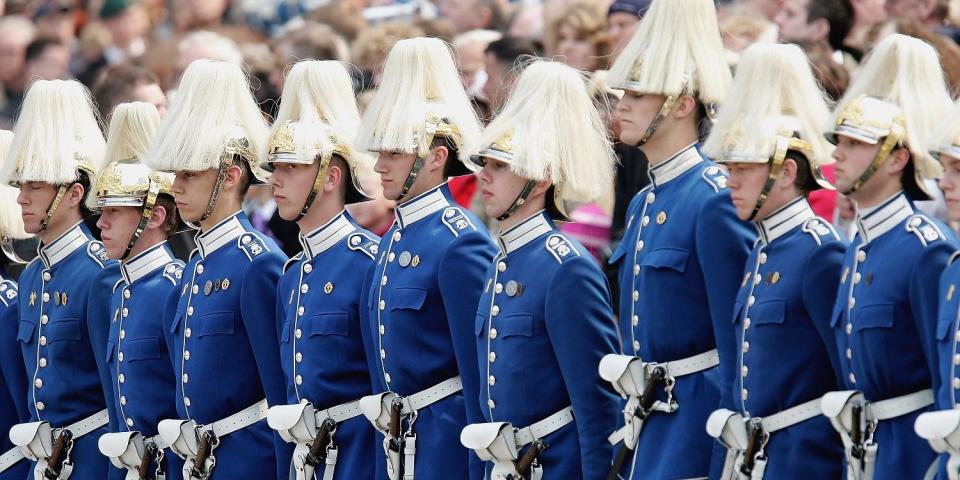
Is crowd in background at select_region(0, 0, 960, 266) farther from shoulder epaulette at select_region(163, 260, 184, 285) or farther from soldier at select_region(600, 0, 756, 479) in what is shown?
soldier at select_region(600, 0, 756, 479)

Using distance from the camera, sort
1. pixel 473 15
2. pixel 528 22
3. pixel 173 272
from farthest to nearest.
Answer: pixel 473 15 → pixel 528 22 → pixel 173 272

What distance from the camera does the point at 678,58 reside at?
25.8ft

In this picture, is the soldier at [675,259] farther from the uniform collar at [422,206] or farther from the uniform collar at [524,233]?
the uniform collar at [422,206]

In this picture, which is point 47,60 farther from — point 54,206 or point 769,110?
point 769,110

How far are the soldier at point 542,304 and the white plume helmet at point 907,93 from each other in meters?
→ 1.29

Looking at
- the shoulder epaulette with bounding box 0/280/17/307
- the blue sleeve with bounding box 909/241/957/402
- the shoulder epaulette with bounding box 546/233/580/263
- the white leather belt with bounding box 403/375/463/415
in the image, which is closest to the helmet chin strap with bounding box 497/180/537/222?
the shoulder epaulette with bounding box 546/233/580/263

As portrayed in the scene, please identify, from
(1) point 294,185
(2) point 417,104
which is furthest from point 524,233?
(1) point 294,185

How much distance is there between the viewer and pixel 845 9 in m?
11.4

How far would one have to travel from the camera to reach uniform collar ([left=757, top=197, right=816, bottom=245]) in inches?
286

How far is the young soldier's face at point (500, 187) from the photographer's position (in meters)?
7.90

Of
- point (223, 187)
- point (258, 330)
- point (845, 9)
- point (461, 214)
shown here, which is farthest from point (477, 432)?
point (845, 9)

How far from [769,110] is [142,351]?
143 inches

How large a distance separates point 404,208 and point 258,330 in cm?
101

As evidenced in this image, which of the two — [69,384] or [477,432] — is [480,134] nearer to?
[477,432]
